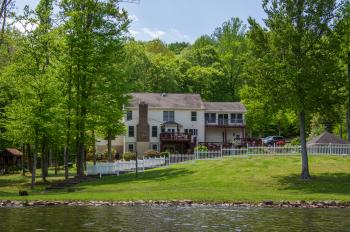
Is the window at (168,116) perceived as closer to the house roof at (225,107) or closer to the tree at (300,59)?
the house roof at (225,107)

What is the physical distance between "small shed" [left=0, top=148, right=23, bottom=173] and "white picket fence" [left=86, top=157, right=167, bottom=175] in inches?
811

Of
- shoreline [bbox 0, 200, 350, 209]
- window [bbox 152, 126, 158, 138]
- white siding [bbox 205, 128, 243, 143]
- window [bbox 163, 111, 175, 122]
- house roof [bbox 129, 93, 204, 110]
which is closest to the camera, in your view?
shoreline [bbox 0, 200, 350, 209]

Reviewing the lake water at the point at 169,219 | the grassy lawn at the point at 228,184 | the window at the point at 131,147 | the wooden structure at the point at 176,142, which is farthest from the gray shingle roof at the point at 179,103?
the lake water at the point at 169,219

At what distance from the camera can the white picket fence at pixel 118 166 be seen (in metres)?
46.5

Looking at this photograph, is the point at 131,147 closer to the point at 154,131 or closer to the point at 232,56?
the point at 154,131

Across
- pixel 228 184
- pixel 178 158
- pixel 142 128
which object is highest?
pixel 142 128

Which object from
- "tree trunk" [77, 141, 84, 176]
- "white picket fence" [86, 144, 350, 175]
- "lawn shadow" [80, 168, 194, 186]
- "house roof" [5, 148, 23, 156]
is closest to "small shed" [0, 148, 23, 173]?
"house roof" [5, 148, 23, 156]

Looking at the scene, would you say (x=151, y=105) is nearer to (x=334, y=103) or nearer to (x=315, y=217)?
(x=334, y=103)

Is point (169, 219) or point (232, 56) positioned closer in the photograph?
point (169, 219)

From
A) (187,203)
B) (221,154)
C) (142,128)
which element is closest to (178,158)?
(221,154)

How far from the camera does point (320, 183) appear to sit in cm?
3488

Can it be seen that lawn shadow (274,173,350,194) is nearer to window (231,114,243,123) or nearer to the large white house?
the large white house

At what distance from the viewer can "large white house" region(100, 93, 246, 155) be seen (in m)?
74.3

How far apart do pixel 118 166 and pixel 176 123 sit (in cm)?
2889
